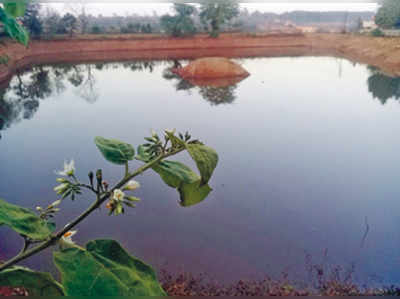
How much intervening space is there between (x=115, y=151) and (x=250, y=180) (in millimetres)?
8073

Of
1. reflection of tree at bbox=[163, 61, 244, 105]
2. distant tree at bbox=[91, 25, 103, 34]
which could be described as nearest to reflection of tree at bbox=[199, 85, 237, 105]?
reflection of tree at bbox=[163, 61, 244, 105]

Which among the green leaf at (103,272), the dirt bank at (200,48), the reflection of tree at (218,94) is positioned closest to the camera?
the green leaf at (103,272)

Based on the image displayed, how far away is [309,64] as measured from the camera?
3281 cm

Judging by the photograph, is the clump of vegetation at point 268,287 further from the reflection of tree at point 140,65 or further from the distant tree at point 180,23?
the distant tree at point 180,23

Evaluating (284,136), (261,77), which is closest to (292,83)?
(261,77)

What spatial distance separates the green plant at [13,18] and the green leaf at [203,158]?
49cm

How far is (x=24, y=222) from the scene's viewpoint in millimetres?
640

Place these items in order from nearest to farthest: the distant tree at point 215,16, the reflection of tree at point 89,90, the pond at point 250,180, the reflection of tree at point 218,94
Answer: the pond at point 250,180
the reflection of tree at point 218,94
the reflection of tree at point 89,90
the distant tree at point 215,16

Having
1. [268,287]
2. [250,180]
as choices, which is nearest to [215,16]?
[250,180]

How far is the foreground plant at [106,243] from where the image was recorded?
544 mm

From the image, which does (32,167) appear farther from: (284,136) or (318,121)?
(318,121)

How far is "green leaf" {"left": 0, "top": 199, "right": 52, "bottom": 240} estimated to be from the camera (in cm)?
61

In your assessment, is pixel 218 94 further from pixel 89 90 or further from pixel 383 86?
pixel 383 86

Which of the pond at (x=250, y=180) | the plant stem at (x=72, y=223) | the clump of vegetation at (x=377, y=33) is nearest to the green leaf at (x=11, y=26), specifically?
the plant stem at (x=72, y=223)
